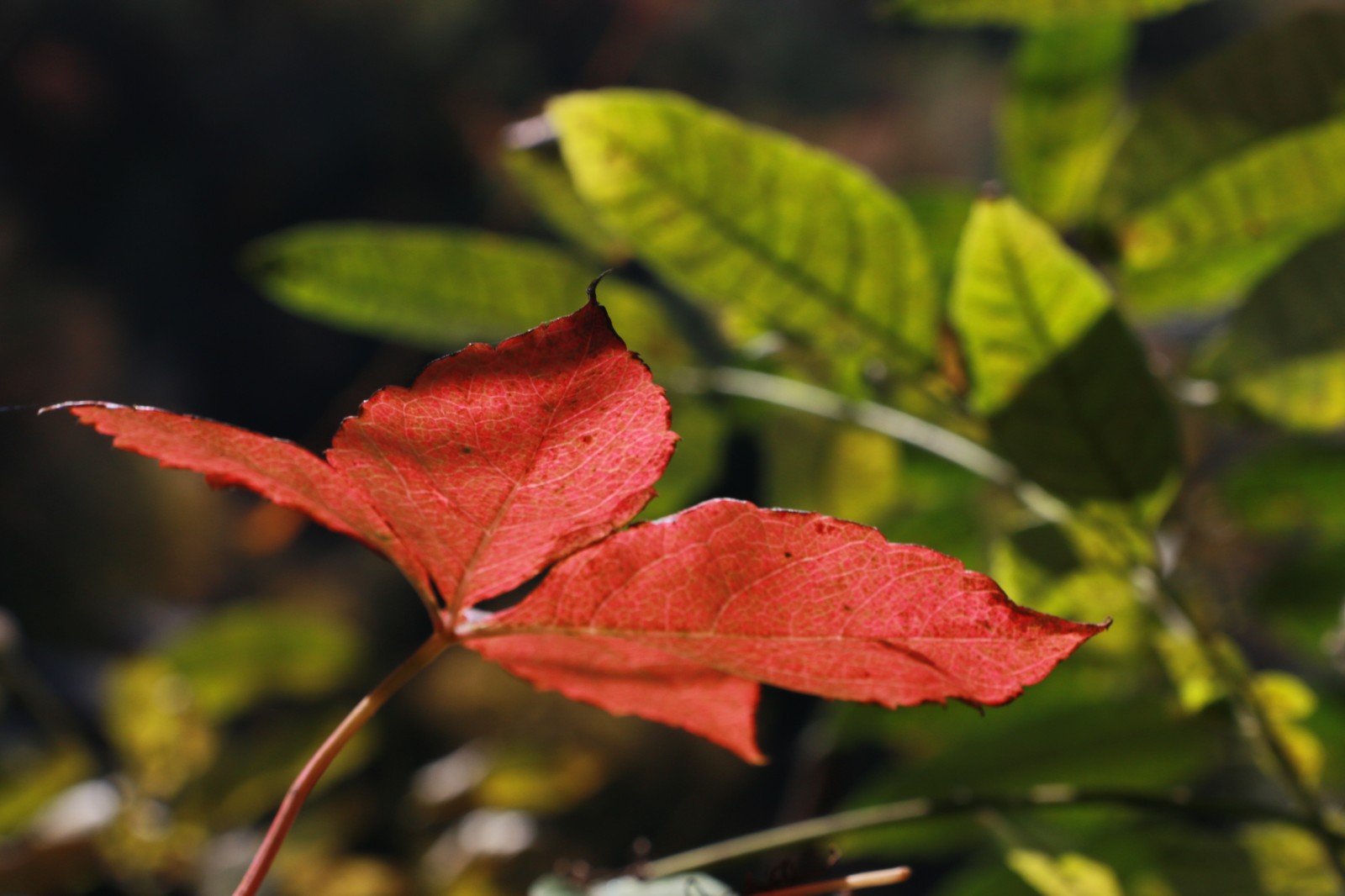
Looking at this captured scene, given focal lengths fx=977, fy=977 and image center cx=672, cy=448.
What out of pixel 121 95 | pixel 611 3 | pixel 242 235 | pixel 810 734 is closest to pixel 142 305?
pixel 242 235

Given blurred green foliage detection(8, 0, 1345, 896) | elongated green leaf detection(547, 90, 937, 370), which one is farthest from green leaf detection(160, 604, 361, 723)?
elongated green leaf detection(547, 90, 937, 370)

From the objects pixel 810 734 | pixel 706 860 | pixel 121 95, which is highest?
pixel 121 95

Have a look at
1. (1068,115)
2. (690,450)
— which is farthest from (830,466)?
(1068,115)

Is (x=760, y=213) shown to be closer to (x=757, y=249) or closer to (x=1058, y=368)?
(x=757, y=249)

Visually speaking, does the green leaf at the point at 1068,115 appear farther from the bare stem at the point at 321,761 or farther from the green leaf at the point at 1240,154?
the bare stem at the point at 321,761

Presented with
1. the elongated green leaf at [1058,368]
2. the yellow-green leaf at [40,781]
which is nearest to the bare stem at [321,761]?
the elongated green leaf at [1058,368]

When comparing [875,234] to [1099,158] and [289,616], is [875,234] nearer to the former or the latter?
[1099,158]
